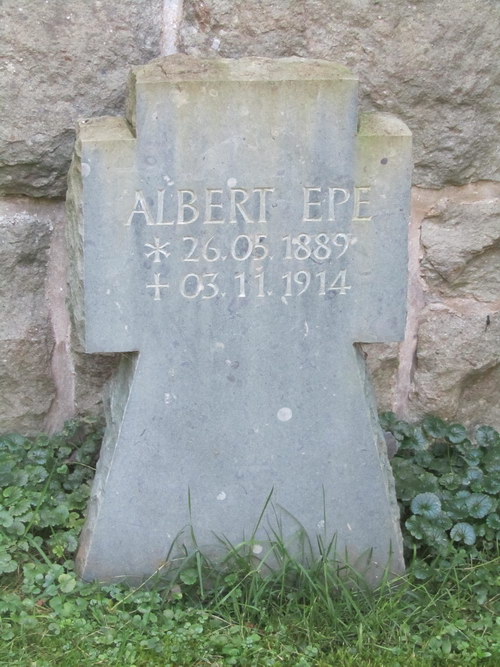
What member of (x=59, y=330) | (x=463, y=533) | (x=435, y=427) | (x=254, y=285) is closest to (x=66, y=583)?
(x=59, y=330)

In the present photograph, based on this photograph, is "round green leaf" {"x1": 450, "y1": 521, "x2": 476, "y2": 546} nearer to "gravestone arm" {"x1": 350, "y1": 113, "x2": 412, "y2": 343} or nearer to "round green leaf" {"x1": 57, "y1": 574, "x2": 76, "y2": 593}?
"gravestone arm" {"x1": 350, "y1": 113, "x2": 412, "y2": 343}

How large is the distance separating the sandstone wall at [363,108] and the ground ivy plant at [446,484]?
0.28 ft

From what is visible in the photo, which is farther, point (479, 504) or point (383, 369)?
point (383, 369)

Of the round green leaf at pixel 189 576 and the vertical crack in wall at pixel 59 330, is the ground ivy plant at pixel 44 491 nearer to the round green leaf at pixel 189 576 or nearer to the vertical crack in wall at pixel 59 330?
the vertical crack in wall at pixel 59 330

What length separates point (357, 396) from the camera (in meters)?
2.18

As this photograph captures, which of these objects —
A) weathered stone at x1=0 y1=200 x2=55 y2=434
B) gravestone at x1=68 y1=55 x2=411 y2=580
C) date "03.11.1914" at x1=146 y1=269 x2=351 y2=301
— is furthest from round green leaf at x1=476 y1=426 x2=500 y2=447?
→ weathered stone at x1=0 y1=200 x2=55 y2=434

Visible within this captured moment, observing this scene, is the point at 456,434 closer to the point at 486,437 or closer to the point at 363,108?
the point at 486,437

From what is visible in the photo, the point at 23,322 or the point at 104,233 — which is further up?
the point at 104,233

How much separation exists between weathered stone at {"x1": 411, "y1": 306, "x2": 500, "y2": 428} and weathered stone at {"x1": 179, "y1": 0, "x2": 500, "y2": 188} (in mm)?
361

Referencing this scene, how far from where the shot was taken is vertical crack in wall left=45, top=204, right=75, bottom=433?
2.43 meters

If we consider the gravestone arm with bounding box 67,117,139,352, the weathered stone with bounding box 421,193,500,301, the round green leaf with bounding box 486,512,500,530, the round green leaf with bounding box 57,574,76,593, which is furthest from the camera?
the weathered stone with bounding box 421,193,500,301

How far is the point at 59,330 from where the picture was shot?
2490mm

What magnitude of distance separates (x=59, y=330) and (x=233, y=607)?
0.81m

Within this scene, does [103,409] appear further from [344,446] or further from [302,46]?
[302,46]
